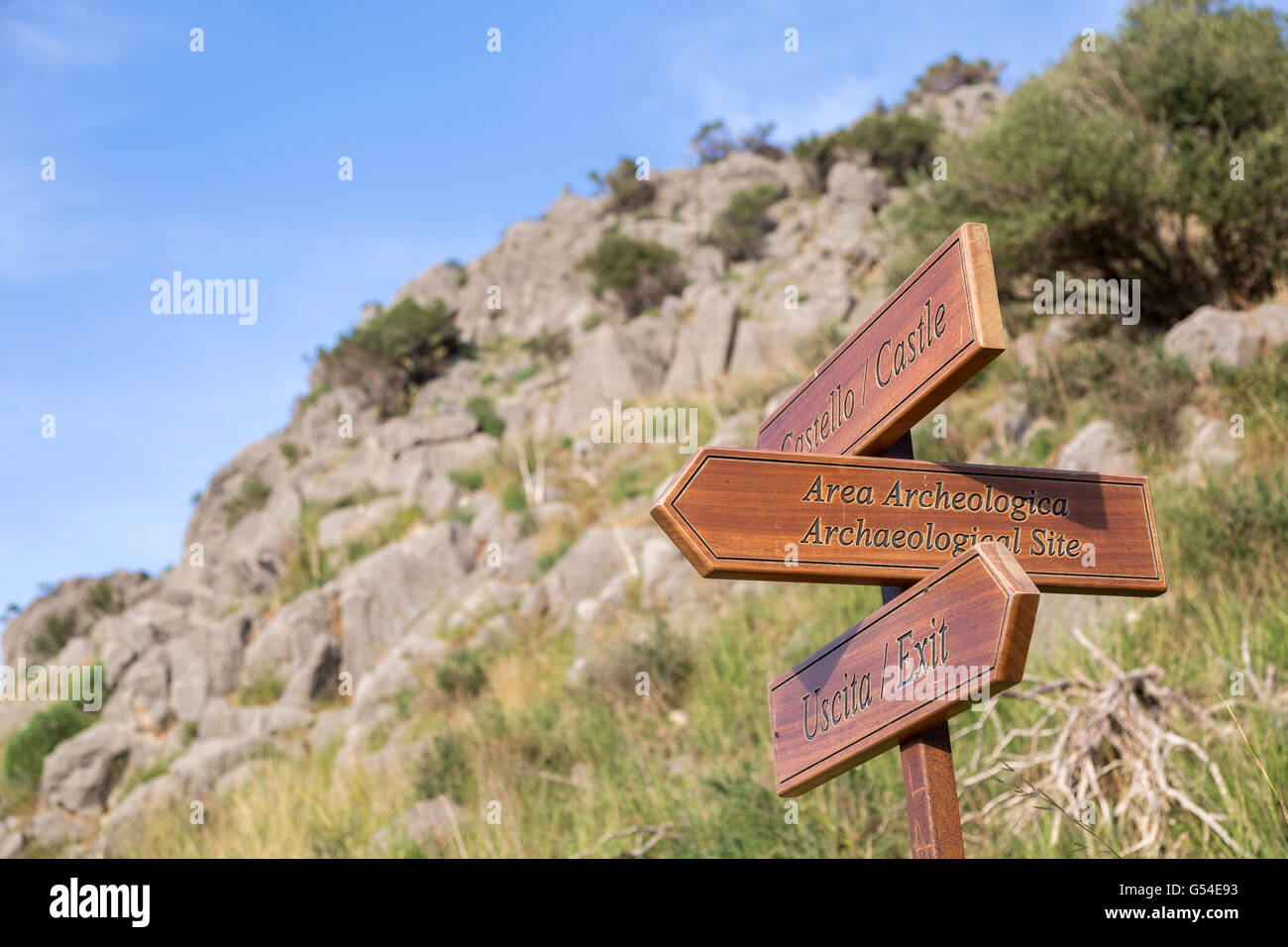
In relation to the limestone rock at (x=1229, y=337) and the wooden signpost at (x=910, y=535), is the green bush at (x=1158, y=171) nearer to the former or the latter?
the limestone rock at (x=1229, y=337)

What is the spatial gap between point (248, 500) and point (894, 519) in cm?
2491

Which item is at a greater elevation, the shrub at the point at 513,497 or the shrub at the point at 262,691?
the shrub at the point at 513,497

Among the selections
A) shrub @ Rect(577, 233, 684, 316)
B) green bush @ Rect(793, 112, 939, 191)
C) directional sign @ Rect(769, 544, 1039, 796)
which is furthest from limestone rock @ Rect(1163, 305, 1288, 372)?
green bush @ Rect(793, 112, 939, 191)

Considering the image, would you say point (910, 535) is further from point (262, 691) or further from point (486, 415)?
point (486, 415)

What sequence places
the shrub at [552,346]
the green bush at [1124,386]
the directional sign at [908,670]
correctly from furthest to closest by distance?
the shrub at [552,346], the green bush at [1124,386], the directional sign at [908,670]

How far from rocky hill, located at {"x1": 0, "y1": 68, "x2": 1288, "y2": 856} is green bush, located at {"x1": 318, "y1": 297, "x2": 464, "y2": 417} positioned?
236 millimetres

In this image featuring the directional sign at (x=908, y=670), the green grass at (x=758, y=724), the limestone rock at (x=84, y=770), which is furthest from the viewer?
the limestone rock at (x=84, y=770)

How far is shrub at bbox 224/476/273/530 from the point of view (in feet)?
79.3

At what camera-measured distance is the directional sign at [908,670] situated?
1.42m

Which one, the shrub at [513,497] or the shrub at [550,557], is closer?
the shrub at [550,557]

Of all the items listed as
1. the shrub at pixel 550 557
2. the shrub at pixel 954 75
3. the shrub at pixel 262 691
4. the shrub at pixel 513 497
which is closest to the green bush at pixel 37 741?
the shrub at pixel 262 691

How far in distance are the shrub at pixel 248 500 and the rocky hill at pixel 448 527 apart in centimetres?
7

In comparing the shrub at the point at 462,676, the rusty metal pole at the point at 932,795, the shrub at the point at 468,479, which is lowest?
the rusty metal pole at the point at 932,795
